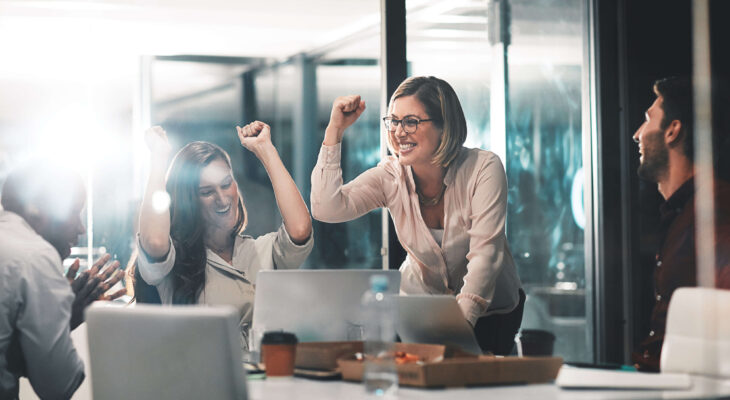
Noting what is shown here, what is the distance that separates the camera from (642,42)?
4617 mm

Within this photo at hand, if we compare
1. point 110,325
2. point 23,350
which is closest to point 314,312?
point 110,325

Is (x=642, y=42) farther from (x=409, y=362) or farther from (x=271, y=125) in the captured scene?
(x=409, y=362)

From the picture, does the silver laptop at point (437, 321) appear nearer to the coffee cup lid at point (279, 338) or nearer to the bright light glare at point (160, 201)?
the coffee cup lid at point (279, 338)

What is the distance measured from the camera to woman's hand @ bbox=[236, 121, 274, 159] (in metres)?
4.14

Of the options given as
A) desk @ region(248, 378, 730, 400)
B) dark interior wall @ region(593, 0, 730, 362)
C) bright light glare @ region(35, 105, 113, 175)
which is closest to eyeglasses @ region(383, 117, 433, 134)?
dark interior wall @ region(593, 0, 730, 362)

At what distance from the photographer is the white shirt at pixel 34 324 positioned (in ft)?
10.6

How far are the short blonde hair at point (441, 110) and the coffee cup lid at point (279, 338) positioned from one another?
204cm

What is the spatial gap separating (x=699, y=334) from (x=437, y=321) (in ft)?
2.59

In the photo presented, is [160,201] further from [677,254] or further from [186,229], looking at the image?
[677,254]

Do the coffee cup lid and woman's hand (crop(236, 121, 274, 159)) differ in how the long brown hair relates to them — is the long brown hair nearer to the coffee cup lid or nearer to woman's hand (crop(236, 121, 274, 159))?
woman's hand (crop(236, 121, 274, 159))

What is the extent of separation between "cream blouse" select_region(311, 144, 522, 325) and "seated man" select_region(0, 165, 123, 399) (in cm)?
125

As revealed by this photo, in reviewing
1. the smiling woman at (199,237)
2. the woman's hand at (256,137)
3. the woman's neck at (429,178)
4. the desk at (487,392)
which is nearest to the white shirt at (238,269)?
the smiling woman at (199,237)

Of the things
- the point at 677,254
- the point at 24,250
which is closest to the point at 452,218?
the point at 677,254

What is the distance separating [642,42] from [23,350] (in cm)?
363
